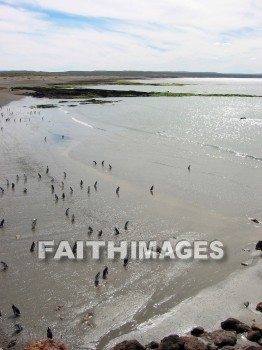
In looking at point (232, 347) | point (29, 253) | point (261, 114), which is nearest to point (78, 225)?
point (29, 253)

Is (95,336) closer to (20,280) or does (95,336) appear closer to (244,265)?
(20,280)

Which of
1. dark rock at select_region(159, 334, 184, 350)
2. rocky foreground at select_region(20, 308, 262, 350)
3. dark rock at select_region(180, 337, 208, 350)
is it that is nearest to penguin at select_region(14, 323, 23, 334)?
rocky foreground at select_region(20, 308, 262, 350)

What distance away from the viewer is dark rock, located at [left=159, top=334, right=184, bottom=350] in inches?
493

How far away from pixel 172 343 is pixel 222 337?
1.93m

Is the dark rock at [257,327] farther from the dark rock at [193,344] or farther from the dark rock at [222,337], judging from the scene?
the dark rock at [193,344]

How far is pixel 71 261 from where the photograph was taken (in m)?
19.1

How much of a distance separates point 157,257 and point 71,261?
405 centimetres

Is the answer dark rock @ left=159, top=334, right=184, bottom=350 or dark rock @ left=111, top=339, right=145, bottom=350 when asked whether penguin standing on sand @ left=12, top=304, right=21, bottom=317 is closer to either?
dark rock @ left=111, top=339, right=145, bottom=350

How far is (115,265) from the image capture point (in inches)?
738

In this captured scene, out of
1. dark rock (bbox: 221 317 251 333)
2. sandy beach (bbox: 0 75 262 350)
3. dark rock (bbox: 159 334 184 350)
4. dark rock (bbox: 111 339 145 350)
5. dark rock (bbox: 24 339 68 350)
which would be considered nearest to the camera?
dark rock (bbox: 24 339 68 350)

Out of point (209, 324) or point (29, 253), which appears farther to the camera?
point (29, 253)

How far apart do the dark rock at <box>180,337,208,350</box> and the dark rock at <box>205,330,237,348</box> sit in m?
0.72

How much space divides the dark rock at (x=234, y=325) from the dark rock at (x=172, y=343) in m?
2.40

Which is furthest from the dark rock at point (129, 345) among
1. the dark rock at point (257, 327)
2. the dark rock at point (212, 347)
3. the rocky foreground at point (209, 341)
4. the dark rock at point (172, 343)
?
the dark rock at point (257, 327)
